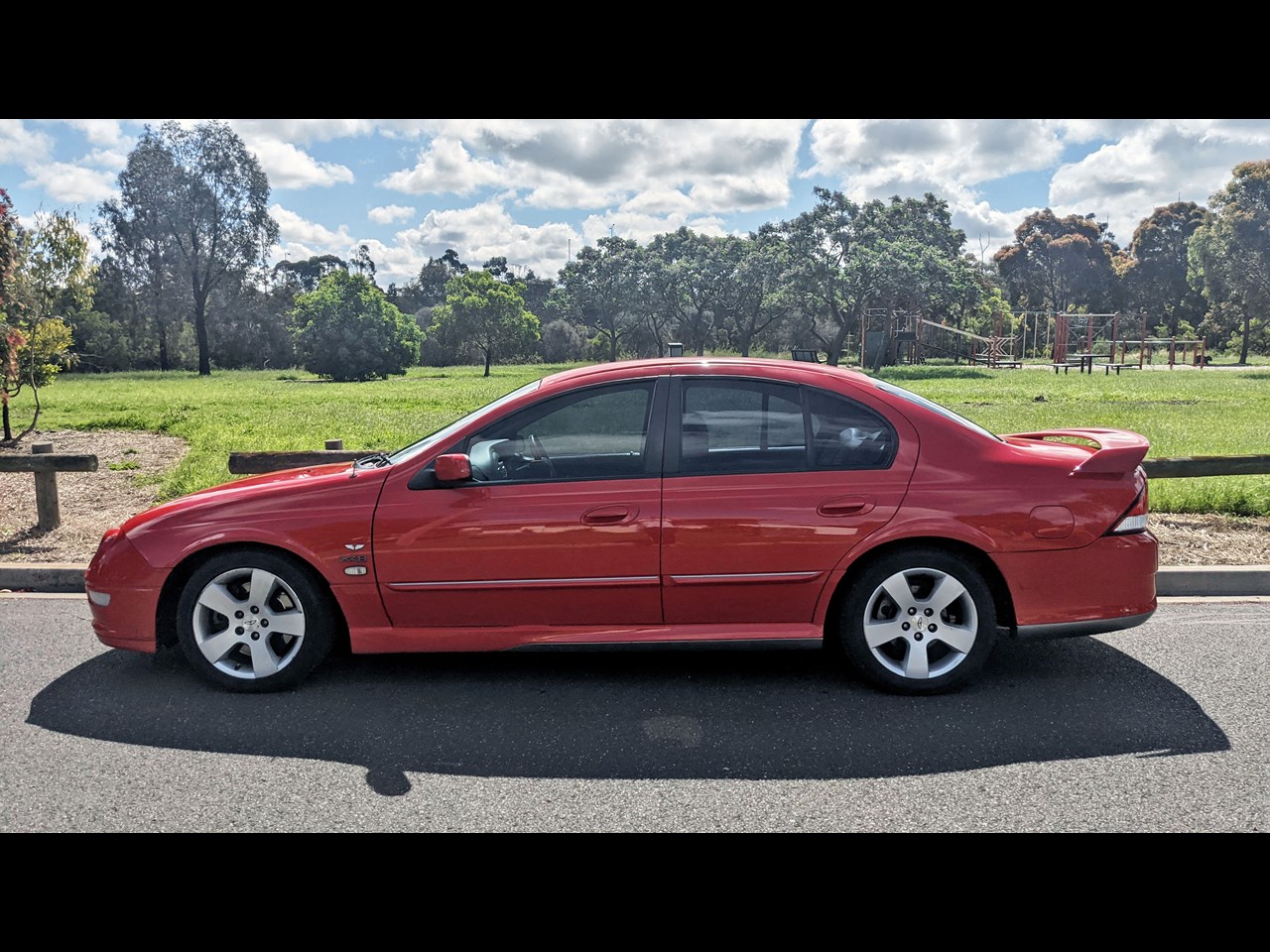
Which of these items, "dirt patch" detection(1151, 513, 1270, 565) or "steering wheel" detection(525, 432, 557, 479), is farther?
"dirt patch" detection(1151, 513, 1270, 565)

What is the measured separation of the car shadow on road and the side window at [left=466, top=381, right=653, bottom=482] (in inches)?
42.2

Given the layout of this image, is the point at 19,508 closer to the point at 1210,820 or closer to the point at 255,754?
the point at 255,754

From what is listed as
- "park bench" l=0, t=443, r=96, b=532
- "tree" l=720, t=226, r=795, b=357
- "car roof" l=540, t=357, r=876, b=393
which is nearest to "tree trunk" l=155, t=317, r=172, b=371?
"tree" l=720, t=226, r=795, b=357

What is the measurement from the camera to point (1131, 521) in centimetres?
438

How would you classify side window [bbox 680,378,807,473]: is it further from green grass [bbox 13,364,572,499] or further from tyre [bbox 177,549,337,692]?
green grass [bbox 13,364,572,499]

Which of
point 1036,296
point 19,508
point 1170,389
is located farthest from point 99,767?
point 1036,296

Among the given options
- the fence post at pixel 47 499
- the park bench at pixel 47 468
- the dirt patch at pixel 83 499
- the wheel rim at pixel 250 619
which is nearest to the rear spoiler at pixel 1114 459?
the wheel rim at pixel 250 619

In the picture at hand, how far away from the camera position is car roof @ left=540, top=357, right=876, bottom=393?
180 inches

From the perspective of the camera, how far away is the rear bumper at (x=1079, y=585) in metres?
4.33

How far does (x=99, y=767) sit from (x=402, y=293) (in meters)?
78.8

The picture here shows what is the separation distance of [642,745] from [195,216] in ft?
174

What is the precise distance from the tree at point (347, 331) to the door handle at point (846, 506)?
1609 inches

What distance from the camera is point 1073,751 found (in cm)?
376

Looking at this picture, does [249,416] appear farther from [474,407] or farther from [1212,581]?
[1212,581]
